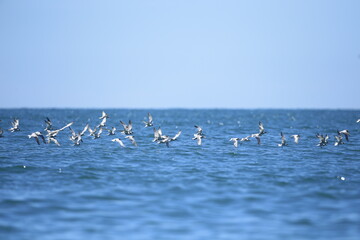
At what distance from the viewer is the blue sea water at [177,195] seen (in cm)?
2153

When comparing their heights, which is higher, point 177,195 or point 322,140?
point 322,140

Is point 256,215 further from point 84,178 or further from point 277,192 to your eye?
point 84,178

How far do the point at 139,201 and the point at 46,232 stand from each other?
6.26 meters

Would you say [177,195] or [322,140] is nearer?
[177,195]

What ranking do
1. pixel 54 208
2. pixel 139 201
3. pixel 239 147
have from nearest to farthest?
pixel 54 208 < pixel 139 201 < pixel 239 147

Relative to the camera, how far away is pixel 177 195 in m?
27.7

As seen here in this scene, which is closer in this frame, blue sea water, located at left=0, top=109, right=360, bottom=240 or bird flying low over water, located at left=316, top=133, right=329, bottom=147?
blue sea water, located at left=0, top=109, right=360, bottom=240

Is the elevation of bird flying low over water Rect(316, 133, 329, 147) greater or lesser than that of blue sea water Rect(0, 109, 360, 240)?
greater

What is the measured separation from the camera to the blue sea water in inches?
848

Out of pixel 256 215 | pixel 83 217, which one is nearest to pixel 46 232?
pixel 83 217

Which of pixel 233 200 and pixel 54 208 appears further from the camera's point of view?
pixel 233 200

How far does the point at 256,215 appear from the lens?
23.6m

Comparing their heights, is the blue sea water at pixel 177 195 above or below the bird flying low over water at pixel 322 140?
below

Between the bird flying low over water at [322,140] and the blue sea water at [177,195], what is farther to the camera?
the bird flying low over water at [322,140]
